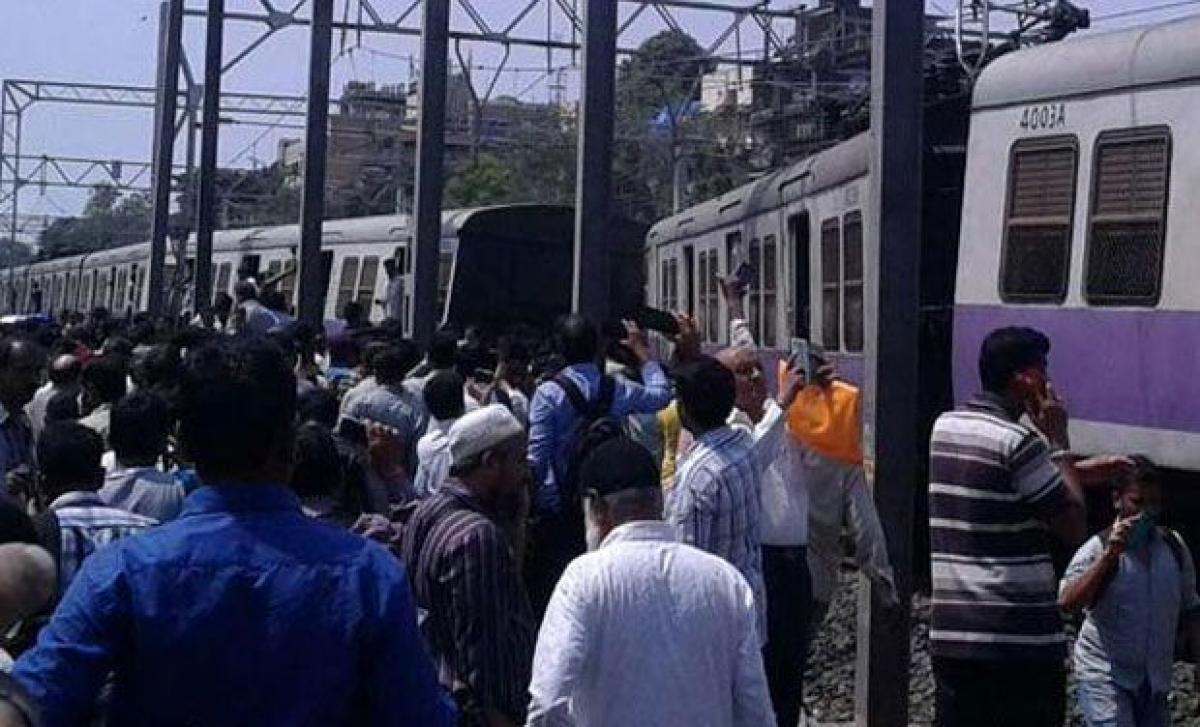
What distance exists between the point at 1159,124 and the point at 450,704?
890cm

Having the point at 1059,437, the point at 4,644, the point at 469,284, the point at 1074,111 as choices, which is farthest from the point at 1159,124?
the point at 469,284

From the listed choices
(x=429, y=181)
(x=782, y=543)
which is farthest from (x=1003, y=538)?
(x=429, y=181)

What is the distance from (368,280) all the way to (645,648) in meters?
21.7

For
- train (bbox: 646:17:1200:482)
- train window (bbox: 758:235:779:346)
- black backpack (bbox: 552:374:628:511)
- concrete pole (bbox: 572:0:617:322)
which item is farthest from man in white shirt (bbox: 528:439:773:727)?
train window (bbox: 758:235:779:346)

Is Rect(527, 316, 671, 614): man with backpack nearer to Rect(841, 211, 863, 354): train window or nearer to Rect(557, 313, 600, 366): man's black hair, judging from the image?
Rect(557, 313, 600, 366): man's black hair

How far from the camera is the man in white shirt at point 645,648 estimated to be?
5.14 m

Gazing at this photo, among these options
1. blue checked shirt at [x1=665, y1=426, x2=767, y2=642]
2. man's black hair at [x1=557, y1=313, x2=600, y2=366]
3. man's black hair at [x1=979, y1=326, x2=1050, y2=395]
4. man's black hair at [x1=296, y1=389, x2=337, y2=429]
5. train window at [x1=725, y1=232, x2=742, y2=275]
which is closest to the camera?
man's black hair at [x1=979, y1=326, x2=1050, y2=395]

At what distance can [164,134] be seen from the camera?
101 feet

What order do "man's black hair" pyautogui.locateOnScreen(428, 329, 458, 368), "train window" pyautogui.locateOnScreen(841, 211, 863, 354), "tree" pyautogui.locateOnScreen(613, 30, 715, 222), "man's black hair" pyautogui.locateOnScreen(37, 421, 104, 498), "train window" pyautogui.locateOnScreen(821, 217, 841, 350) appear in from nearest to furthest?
"man's black hair" pyautogui.locateOnScreen(37, 421, 104, 498)
"man's black hair" pyautogui.locateOnScreen(428, 329, 458, 368)
"train window" pyautogui.locateOnScreen(841, 211, 863, 354)
"train window" pyautogui.locateOnScreen(821, 217, 841, 350)
"tree" pyautogui.locateOnScreen(613, 30, 715, 222)

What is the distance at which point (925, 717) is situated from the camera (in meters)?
10.4

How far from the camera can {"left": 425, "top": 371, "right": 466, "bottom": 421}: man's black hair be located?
8.73 m

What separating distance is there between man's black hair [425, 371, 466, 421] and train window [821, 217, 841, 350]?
22.6 ft

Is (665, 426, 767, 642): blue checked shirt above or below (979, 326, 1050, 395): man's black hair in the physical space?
below

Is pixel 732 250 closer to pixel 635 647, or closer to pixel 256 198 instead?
pixel 635 647
